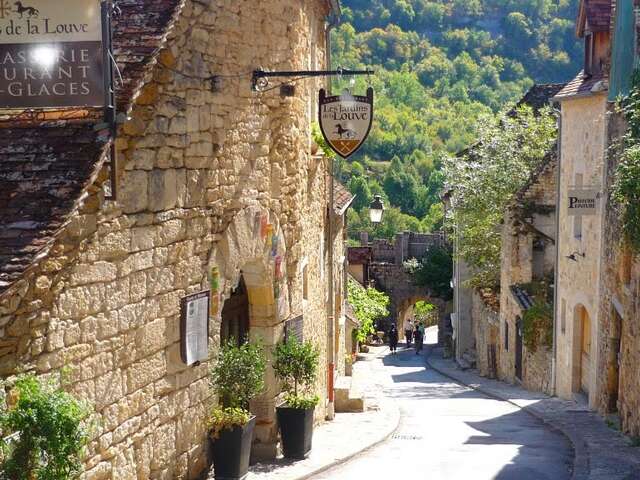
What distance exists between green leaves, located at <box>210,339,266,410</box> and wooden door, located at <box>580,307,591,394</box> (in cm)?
1137

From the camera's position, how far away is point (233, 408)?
10094mm

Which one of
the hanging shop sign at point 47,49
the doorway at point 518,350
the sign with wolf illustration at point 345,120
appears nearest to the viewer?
the hanging shop sign at point 47,49

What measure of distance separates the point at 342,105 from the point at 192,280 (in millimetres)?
3415

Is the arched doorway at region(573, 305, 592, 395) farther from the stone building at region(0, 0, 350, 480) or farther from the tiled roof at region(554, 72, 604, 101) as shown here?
the stone building at region(0, 0, 350, 480)

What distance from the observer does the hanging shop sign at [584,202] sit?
1823 cm

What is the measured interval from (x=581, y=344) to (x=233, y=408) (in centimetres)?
→ 1228


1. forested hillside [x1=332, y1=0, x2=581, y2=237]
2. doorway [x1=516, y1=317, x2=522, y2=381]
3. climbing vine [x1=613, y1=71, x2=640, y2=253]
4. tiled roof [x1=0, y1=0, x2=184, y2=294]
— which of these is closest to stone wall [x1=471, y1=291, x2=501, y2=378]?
doorway [x1=516, y1=317, x2=522, y2=381]

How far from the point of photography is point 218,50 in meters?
9.92

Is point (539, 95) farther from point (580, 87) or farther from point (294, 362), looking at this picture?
point (294, 362)

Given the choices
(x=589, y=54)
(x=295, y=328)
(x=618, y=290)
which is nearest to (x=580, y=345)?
(x=618, y=290)

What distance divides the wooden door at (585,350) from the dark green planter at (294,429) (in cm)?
973

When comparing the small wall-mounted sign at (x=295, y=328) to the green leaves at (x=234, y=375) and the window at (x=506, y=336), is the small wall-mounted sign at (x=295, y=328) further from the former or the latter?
the window at (x=506, y=336)

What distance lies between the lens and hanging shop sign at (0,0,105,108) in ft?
23.4

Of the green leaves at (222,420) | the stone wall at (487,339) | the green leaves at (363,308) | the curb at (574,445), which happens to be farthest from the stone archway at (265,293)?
the green leaves at (363,308)
